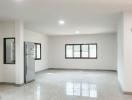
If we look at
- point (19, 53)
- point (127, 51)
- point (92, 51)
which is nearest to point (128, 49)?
point (127, 51)

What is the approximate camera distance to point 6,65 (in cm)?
658

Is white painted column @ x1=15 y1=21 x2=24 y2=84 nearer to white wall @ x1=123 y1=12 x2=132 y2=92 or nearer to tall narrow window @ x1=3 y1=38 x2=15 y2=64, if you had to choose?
tall narrow window @ x1=3 y1=38 x2=15 y2=64

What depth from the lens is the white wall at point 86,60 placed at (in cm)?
1070

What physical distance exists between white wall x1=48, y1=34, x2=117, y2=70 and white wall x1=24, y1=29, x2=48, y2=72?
0.64 m

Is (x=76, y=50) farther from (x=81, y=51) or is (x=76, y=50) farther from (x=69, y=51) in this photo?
(x=69, y=51)

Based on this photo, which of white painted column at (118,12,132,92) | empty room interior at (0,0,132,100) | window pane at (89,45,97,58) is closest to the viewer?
empty room interior at (0,0,132,100)

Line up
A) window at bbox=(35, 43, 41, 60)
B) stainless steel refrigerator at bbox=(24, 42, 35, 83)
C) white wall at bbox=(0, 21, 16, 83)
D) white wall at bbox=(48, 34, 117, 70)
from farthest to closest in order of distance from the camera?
white wall at bbox=(48, 34, 117, 70) → window at bbox=(35, 43, 41, 60) → stainless steel refrigerator at bbox=(24, 42, 35, 83) → white wall at bbox=(0, 21, 16, 83)

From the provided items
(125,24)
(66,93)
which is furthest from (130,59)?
(66,93)

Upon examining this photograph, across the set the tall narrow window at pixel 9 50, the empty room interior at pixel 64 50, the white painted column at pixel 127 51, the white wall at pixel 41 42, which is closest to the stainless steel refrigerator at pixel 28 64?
the empty room interior at pixel 64 50

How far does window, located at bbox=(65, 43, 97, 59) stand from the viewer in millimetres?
11266

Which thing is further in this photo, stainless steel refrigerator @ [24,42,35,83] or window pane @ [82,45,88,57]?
window pane @ [82,45,88,57]

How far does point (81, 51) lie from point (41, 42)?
117 inches

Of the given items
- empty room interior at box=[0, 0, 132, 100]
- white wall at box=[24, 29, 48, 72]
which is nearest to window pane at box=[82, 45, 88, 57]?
empty room interior at box=[0, 0, 132, 100]

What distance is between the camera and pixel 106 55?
425 inches
